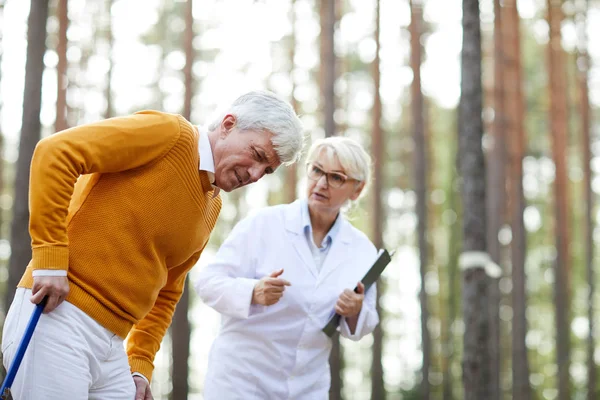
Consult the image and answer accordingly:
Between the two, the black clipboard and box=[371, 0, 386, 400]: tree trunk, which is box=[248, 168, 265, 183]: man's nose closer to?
the black clipboard

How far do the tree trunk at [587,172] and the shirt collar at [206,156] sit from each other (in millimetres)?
14581

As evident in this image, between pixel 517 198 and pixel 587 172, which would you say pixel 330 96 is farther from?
pixel 587 172

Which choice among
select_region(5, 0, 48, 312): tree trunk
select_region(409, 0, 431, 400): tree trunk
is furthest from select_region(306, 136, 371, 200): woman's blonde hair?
select_region(409, 0, 431, 400): tree trunk

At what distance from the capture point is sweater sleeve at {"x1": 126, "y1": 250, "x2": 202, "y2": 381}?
2.57 metres

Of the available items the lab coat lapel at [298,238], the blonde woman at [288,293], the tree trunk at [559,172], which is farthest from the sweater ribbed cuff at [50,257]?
the tree trunk at [559,172]

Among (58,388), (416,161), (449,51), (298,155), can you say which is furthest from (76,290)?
(449,51)

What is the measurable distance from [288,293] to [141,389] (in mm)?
884

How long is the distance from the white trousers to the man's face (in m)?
0.60

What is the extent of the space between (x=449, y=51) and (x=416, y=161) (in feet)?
10.3

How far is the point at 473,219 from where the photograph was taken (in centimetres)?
567

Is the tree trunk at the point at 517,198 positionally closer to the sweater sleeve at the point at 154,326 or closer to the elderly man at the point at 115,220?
the sweater sleeve at the point at 154,326

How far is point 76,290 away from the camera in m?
2.11

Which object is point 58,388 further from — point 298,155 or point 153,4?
point 153,4

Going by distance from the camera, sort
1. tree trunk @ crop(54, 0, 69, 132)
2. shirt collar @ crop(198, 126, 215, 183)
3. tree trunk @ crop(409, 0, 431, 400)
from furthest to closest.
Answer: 1. tree trunk @ crop(409, 0, 431, 400)
2. tree trunk @ crop(54, 0, 69, 132)
3. shirt collar @ crop(198, 126, 215, 183)
